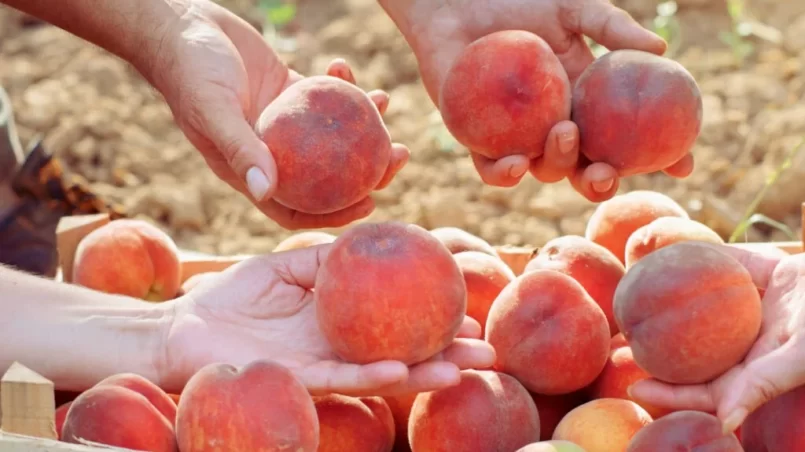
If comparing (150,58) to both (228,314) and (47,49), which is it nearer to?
(228,314)

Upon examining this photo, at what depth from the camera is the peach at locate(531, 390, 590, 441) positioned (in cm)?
153

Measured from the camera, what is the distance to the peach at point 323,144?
5.15 ft

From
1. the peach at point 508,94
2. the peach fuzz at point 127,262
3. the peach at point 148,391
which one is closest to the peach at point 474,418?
the peach at point 148,391

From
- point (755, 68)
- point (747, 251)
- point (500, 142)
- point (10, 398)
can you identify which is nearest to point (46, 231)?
point (500, 142)

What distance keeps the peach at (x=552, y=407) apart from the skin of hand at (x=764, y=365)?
0.68 feet

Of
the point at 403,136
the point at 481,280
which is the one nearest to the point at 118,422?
the point at 481,280

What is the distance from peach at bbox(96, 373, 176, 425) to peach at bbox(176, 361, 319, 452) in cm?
9

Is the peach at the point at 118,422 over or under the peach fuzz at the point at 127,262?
over

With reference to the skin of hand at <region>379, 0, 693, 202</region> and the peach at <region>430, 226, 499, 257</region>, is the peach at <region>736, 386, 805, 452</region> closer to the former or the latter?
the skin of hand at <region>379, 0, 693, 202</region>

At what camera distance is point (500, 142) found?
Result: 168 centimetres

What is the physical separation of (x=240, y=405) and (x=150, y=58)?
94 centimetres

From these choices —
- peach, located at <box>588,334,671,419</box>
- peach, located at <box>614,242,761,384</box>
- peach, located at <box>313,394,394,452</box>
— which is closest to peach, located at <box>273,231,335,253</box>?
peach, located at <box>313,394,394,452</box>

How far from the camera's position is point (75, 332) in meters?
1.58

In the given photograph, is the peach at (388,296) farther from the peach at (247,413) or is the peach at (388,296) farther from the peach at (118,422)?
the peach at (118,422)
